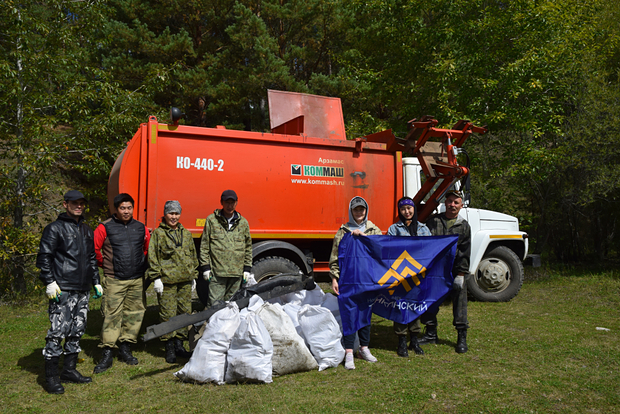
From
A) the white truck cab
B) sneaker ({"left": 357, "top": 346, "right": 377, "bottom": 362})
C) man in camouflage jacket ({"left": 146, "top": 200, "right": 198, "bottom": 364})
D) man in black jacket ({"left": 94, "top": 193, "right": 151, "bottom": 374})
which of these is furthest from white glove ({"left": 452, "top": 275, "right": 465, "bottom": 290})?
man in black jacket ({"left": 94, "top": 193, "right": 151, "bottom": 374})

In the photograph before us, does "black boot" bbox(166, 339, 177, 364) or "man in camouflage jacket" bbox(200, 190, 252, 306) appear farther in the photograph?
"man in camouflage jacket" bbox(200, 190, 252, 306)

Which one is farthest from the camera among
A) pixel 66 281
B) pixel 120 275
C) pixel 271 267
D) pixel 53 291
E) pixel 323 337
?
pixel 271 267

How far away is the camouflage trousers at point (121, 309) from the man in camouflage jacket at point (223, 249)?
2.45 feet

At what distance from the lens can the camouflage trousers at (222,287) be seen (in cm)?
494

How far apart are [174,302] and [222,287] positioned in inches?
21.3

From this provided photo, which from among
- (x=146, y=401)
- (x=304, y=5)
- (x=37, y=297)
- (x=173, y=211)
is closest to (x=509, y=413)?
(x=146, y=401)

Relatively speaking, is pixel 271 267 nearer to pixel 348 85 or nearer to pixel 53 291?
pixel 53 291

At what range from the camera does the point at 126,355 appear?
4.67m

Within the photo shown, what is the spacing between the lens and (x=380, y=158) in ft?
22.4

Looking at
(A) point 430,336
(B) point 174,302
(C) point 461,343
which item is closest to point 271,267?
(B) point 174,302

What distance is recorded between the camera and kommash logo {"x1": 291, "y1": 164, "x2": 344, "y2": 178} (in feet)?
20.6

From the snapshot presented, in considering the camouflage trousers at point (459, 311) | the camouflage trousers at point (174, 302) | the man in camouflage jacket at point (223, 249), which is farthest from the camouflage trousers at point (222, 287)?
the camouflage trousers at point (459, 311)

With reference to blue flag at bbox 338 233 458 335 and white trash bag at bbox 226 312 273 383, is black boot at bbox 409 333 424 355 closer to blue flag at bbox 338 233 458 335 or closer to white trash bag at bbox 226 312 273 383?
blue flag at bbox 338 233 458 335

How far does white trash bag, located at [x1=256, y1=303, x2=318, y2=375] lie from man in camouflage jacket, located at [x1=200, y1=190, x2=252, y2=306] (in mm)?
859
